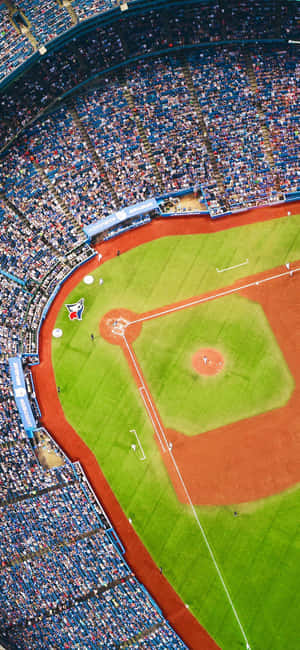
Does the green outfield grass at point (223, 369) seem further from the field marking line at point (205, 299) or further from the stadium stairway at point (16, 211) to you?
the stadium stairway at point (16, 211)

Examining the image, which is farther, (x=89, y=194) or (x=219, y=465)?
(x=89, y=194)

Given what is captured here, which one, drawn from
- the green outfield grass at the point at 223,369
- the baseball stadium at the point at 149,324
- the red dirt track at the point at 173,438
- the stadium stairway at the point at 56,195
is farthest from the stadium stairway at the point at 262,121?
the stadium stairway at the point at 56,195

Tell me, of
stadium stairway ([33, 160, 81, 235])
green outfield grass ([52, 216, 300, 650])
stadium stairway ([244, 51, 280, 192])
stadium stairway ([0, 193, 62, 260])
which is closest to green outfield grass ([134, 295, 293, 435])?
green outfield grass ([52, 216, 300, 650])

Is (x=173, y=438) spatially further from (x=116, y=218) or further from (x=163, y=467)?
(x=116, y=218)

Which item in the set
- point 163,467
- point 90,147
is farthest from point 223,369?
point 90,147

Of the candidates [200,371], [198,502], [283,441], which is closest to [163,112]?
[200,371]

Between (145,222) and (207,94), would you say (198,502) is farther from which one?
(207,94)
